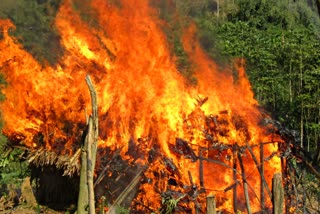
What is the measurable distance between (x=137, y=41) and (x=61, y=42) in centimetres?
187

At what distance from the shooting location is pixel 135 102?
33.4 ft

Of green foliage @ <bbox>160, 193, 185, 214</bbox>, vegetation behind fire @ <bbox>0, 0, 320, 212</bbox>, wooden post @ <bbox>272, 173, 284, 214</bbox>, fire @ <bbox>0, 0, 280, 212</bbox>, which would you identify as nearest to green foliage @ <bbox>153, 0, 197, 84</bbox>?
vegetation behind fire @ <bbox>0, 0, 320, 212</bbox>

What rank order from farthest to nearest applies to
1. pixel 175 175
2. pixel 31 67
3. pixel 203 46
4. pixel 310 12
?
pixel 310 12 → pixel 203 46 → pixel 31 67 → pixel 175 175

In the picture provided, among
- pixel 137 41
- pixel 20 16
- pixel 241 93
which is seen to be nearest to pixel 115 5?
pixel 137 41

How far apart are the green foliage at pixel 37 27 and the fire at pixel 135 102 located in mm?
306

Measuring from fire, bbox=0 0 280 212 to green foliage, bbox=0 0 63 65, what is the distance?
1.00 feet

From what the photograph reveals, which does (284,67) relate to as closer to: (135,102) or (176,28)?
(176,28)

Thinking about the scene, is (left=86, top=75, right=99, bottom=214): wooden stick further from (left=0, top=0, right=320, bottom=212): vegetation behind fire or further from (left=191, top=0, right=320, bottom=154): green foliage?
(left=191, top=0, right=320, bottom=154): green foliage

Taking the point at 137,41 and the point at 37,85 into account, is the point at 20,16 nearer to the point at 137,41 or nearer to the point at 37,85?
the point at 37,85

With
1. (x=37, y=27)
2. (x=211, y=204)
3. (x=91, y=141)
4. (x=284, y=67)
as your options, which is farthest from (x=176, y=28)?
(x=284, y=67)

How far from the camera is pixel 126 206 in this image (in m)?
9.60

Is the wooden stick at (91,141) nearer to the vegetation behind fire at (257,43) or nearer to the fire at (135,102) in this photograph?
the fire at (135,102)

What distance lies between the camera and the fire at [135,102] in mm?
9461

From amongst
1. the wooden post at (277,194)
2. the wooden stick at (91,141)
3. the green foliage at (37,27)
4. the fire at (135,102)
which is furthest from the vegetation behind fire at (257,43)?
the wooden stick at (91,141)
